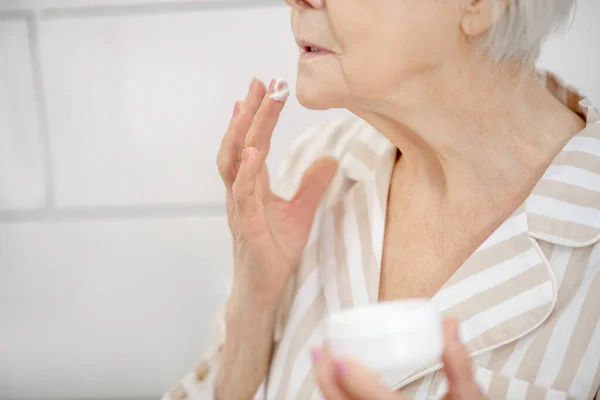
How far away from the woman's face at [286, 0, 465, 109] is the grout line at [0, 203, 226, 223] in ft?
1.38

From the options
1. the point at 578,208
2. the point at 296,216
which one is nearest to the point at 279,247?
the point at 296,216

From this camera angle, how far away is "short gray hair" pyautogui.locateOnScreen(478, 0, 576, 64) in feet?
2.04

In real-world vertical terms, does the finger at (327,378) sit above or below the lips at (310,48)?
below

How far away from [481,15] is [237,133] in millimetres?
286

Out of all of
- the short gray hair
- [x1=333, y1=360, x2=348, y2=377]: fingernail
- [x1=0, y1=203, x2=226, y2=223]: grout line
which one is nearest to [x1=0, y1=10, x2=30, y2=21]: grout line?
[x1=0, y1=203, x2=226, y2=223]: grout line

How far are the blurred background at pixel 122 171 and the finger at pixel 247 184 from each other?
315 millimetres

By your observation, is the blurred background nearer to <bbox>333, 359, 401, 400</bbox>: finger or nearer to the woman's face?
the woman's face

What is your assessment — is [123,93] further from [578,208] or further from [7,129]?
[578,208]

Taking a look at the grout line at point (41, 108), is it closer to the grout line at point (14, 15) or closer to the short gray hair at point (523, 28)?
the grout line at point (14, 15)

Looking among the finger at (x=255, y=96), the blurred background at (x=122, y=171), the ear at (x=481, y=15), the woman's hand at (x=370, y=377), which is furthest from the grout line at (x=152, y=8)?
the woman's hand at (x=370, y=377)

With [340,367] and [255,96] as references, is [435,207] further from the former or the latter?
[340,367]

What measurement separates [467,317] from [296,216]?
0.86ft

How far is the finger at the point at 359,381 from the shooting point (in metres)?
0.40

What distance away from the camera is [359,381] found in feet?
1.32
